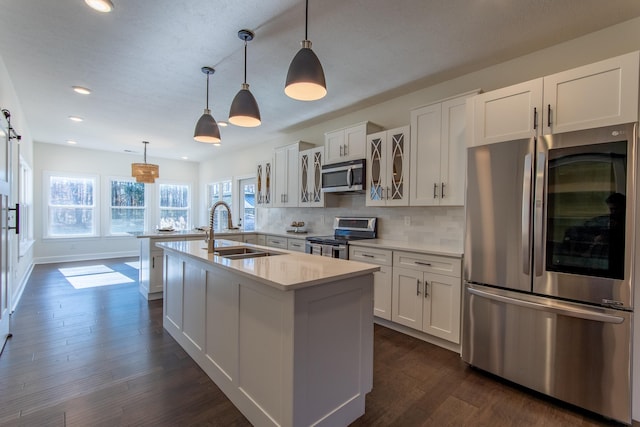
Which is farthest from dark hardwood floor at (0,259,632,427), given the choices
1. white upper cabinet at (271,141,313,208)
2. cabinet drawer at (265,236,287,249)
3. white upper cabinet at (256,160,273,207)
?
white upper cabinet at (256,160,273,207)

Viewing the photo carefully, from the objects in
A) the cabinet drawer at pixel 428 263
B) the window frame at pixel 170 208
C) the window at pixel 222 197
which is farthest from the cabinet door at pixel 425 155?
the window frame at pixel 170 208

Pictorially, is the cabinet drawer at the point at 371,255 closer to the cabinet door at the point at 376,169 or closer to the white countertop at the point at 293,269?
the cabinet door at the point at 376,169

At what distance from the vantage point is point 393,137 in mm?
3443

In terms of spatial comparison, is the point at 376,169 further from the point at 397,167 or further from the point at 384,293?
the point at 384,293

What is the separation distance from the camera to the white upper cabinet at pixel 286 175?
190 inches

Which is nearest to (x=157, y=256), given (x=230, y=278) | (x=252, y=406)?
(x=230, y=278)

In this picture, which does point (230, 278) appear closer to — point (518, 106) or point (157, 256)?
point (518, 106)

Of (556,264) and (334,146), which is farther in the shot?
(334,146)

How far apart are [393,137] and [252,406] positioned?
2.92 metres

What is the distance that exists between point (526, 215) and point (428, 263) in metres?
0.96

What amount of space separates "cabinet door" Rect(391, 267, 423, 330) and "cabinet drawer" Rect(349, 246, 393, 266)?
0.14 metres

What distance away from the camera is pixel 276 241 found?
4.86 m

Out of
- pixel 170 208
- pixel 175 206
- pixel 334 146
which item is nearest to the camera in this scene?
pixel 334 146

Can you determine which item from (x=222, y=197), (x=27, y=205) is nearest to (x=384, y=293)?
(x=222, y=197)
